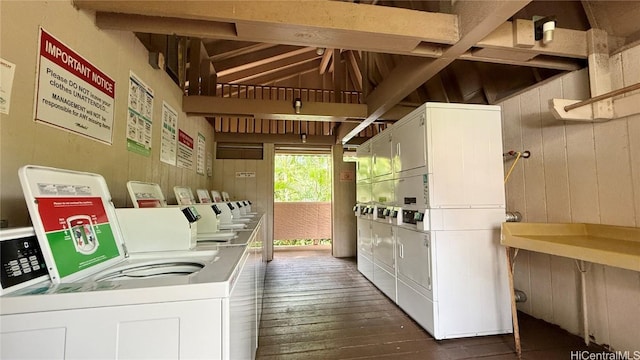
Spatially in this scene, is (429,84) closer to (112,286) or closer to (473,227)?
(473,227)

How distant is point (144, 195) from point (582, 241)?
286 centimetres

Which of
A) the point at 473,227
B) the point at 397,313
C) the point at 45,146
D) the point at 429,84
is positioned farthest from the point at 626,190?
the point at 45,146

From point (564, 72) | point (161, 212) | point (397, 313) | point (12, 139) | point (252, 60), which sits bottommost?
point (397, 313)

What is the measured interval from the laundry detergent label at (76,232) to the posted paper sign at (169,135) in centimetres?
132

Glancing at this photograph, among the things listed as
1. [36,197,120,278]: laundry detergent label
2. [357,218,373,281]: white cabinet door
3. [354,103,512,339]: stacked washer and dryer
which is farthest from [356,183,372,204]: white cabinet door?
[36,197,120,278]: laundry detergent label

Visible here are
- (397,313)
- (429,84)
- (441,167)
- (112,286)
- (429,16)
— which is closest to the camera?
(112,286)

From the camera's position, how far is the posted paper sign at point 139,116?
193cm

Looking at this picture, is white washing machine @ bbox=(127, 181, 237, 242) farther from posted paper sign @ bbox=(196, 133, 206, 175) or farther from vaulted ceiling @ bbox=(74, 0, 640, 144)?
posted paper sign @ bbox=(196, 133, 206, 175)

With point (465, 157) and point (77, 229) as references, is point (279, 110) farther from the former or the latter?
point (77, 229)

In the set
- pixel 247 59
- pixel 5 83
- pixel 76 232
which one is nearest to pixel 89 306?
pixel 76 232

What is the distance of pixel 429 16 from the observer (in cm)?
187

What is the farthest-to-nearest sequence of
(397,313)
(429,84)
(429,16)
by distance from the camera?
(429,84) < (397,313) < (429,16)

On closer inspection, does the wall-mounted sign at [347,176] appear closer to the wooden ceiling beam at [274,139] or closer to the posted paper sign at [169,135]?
the wooden ceiling beam at [274,139]

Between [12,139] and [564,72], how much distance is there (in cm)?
372
